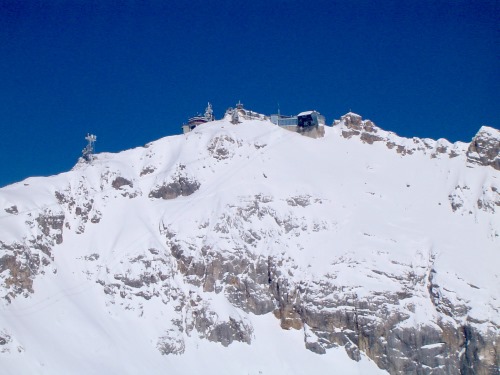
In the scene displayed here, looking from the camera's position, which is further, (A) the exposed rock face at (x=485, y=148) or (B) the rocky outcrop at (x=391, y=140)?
(B) the rocky outcrop at (x=391, y=140)

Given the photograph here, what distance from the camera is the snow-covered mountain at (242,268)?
115 m

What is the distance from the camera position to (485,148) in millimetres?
157000

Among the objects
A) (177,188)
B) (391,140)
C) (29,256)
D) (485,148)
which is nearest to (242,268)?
(177,188)

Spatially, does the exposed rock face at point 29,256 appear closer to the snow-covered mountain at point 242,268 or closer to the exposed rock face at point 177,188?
the snow-covered mountain at point 242,268

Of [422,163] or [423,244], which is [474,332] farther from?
[422,163]

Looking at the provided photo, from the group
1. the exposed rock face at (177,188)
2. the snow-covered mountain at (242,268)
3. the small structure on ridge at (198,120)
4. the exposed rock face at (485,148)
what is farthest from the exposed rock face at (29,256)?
the exposed rock face at (485,148)

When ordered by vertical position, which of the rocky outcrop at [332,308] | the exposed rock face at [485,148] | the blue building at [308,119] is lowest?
the rocky outcrop at [332,308]

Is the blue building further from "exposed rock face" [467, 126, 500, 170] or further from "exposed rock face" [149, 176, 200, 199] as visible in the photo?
"exposed rock face" [149, 176, 200, 199]

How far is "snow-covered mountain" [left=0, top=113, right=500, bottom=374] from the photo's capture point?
115 m

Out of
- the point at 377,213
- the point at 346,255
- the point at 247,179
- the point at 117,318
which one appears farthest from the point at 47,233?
the point at 377,213

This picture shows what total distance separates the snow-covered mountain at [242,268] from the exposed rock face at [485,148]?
560cm

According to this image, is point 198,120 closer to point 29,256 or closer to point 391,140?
point 391,140

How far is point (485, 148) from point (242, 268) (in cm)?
6187

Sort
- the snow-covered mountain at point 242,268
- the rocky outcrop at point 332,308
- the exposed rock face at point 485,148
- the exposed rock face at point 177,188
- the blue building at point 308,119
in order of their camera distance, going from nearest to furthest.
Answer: the snow-covered mountain at point 242,268 < the rocky outcrop at point 332,308 < the exposed rock face at point 177,188 < the exposed rock face at point 485,148 < the blue building at point 308,119
